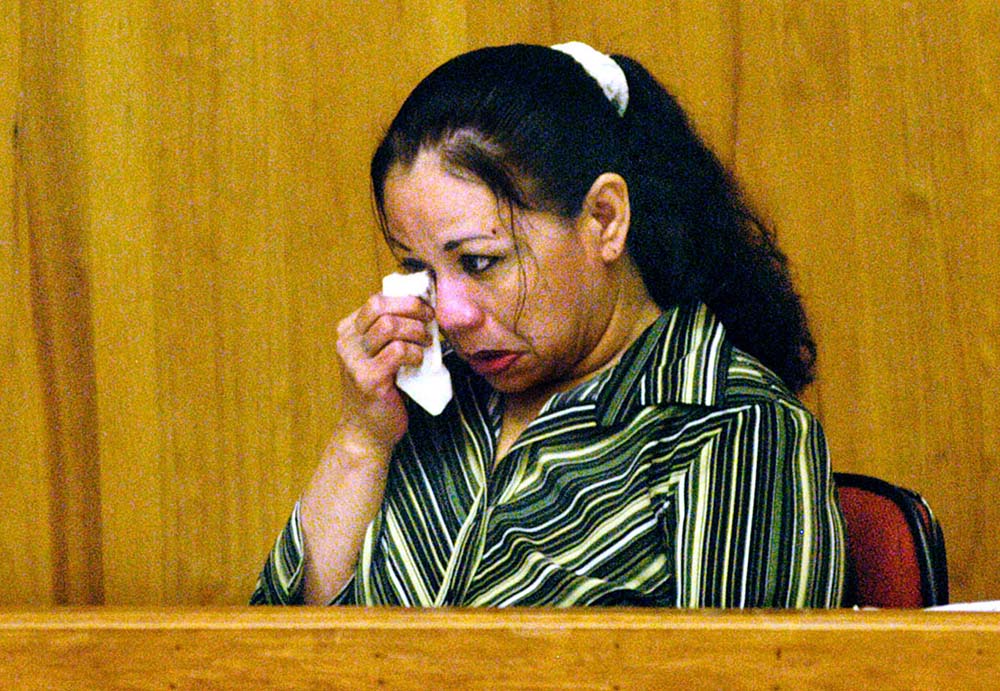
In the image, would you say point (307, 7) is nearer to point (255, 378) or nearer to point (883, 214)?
point (255, 378)

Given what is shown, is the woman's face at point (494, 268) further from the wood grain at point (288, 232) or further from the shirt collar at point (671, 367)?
the wood grain at point (288, 232)

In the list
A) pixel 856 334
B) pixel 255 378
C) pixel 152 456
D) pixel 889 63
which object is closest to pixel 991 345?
pixel 856 334

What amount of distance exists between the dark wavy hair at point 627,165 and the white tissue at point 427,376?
0.08 meters

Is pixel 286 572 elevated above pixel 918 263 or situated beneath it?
situated beneath

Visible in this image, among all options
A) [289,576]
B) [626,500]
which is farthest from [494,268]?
[289,576]

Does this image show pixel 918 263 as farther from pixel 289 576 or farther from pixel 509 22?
pixel 289 576

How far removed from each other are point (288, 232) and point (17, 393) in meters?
0.49

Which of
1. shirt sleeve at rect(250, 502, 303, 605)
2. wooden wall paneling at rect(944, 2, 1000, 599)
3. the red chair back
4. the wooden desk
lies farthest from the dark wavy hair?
wooden wall paneling at rect(944, 2, 1000, 599)

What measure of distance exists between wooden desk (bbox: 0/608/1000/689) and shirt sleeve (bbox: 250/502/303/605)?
1.34 feet

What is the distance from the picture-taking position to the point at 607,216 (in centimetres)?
134

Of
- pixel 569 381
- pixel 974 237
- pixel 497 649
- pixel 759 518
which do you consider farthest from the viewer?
pixel 974 237

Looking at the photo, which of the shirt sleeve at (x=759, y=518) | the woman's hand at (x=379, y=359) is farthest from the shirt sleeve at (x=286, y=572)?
the shirt sleeve at (x=759, y=518)

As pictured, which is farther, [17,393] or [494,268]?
[17,393]

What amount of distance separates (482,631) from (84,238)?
4.47ft
